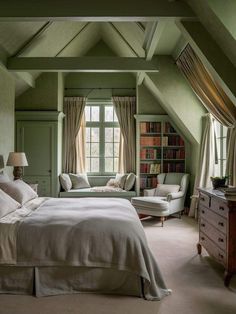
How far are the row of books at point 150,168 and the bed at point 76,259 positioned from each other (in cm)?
439

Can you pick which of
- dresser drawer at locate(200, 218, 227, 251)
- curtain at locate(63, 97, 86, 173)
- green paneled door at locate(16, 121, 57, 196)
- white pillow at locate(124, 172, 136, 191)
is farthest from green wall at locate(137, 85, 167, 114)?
dresser drawer at locate(200, 218, 227, 251)

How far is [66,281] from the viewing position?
2.83 m

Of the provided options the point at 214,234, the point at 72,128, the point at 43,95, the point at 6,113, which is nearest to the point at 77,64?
the point at 6,113

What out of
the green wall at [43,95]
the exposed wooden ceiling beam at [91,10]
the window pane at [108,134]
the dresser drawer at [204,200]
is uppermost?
the exposed wooden ceiling beam at [91,10]

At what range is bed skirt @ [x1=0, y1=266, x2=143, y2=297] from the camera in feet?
9.19

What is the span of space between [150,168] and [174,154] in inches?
25.5

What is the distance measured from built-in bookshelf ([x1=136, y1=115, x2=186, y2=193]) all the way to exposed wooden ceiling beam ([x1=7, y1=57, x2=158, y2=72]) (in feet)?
5.68

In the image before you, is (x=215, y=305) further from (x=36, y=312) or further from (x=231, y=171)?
(x=231, y=171)

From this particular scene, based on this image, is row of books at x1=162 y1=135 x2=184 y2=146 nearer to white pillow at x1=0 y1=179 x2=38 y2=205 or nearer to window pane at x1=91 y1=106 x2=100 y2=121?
window pane at x1=91 y1=106 x2=100 y2=121

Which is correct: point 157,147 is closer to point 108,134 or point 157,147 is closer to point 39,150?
point 108,134

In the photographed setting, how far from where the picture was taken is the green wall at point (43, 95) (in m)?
6.96

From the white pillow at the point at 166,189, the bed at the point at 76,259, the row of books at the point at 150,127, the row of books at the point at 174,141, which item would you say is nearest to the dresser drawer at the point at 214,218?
the bed at the point at 76,259

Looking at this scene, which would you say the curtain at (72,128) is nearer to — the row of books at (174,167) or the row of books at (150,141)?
the row of books at (150,141)

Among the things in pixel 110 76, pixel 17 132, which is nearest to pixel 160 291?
pixel 17 132
